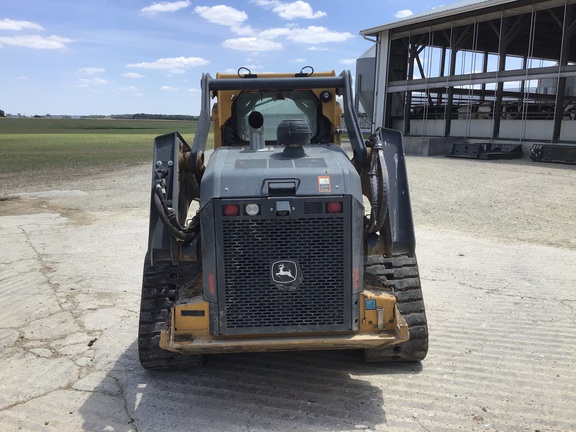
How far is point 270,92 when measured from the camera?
5.37 metres

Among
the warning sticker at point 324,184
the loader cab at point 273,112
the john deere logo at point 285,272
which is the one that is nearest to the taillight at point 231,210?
the john deere logo at point 285,272

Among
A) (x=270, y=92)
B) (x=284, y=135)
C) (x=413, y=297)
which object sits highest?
(x=270, y=92)

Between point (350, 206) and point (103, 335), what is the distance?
118 inches

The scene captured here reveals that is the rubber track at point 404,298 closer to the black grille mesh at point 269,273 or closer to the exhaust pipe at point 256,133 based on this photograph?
the black grille mesh at point 269,273

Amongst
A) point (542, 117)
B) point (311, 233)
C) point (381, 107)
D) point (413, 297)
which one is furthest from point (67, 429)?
point (381, 107)

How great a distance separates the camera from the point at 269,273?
3.76m

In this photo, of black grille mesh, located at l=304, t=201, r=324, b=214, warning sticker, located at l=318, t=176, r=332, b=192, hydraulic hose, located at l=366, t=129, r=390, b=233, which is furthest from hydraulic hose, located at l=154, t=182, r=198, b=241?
hydraulic hose, located at l=366, t=129, r=390, b=233

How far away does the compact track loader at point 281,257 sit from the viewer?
370 cm

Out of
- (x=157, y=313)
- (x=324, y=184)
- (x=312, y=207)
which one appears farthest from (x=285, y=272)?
(x=157, y=313)

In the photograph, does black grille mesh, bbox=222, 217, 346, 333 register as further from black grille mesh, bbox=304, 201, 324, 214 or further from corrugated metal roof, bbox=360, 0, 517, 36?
corrugated metal roof, bbox=360, 0, 517, 36

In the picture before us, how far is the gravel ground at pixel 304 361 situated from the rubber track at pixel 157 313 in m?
0.15

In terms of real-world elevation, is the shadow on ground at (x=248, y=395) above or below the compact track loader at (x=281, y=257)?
below

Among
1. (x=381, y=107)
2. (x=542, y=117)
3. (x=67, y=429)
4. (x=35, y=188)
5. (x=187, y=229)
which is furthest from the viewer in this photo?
(x=381, y=107)

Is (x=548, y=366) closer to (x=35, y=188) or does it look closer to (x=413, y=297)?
(x=413, y=297)
